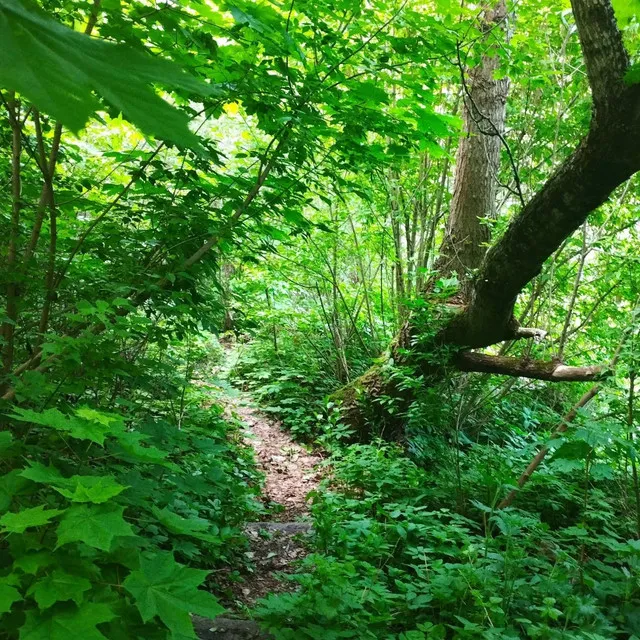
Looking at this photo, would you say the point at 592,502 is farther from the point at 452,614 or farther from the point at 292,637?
the point at 292,637

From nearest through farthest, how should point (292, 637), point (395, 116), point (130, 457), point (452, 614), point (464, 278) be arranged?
point (130, 457)
point (292, 637)
point (452, 614)
point (395, 116)
point (464, 278)

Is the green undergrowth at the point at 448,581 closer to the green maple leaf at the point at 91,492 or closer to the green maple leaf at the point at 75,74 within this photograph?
the green maple leaf at the point at 91,492

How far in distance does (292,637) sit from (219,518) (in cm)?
142

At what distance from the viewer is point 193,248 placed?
115 inches

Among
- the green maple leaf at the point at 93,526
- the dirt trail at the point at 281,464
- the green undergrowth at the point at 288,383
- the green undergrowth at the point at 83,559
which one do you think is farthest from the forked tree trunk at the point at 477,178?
the green maple leaf at the point at 93,526

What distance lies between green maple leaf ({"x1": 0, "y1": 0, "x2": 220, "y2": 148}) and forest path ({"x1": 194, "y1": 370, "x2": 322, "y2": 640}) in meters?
2.40

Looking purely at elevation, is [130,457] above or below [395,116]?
below

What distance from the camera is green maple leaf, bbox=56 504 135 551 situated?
1061 millimetres

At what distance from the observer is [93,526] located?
3.61ft

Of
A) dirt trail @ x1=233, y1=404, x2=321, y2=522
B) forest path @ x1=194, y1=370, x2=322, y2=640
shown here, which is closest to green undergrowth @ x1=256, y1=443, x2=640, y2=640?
forest path @ x1=194, y1=370, x2=322, y2=640

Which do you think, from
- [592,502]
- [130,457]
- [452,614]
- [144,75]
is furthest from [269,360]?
[144,75]

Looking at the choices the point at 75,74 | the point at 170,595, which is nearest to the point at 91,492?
the point at 170,595

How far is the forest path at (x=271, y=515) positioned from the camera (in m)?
2.35

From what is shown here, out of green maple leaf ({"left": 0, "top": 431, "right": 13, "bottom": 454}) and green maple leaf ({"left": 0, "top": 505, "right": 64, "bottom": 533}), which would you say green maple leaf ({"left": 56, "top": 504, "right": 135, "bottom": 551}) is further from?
green maple leaf ({"left": 0, "top": 431, "right": 13, "bottom": 454})
